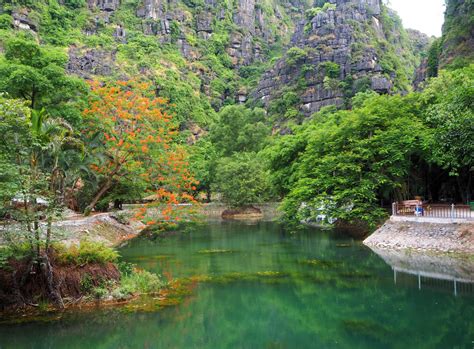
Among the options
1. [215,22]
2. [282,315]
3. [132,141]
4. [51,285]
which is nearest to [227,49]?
[215,22]

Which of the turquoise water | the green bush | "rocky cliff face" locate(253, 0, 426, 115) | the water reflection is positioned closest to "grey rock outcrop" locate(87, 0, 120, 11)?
the green bush

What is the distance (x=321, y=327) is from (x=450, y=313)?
3.91 meters

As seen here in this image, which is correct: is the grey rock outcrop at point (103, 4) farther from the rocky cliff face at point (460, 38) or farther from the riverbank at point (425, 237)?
the riverbank at point (425, 237)

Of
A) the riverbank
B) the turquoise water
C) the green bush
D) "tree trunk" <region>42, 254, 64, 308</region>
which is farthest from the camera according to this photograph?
the green bush

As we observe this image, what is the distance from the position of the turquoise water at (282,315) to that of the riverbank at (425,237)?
7.60 ft

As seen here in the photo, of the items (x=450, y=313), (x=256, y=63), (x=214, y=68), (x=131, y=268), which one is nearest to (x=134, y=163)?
(x=131, y=268)

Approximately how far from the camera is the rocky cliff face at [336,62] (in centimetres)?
7356

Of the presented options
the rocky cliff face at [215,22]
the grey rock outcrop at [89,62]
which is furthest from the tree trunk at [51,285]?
the rocky cliff face at [215,22]

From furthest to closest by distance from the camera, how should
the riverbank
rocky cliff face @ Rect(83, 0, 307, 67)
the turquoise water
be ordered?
rocky cliff face @ Rect(83, 0, 307, 67), the riverbank, the turquoise water

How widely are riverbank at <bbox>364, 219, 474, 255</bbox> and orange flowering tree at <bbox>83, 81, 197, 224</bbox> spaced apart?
415 inches

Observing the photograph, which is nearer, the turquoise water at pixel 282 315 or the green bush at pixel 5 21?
the turquoise water at pixel 282 315

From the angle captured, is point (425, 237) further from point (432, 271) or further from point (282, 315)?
point (282, 315)

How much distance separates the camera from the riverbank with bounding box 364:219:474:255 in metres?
19.9

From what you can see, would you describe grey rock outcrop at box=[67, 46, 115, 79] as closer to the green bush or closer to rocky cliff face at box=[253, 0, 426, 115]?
Result: the green bush
